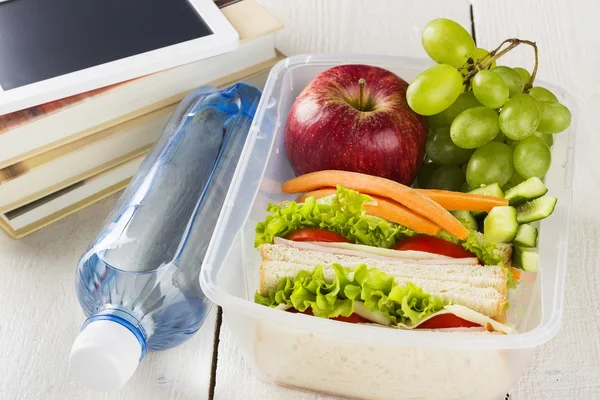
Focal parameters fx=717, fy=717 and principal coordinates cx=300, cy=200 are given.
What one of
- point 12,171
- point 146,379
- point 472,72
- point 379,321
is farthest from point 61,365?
point 472,72

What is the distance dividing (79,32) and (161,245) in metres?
0.29

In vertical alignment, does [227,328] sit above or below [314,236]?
below

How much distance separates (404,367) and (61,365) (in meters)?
0.35

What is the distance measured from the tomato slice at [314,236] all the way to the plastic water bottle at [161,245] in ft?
0.39

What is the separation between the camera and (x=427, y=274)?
668 mm

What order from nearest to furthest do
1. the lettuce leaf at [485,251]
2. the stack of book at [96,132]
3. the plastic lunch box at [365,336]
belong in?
1. the plastic lunch box at [365,336]
2. the lettuce leaf at [485,251]
3. the stack of book at [96,132]

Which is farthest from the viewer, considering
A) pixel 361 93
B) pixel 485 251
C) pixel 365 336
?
pixel 361 93

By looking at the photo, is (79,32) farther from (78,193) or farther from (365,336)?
(365,336)

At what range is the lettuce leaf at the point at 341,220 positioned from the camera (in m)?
0.72

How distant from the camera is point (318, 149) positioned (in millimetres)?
798

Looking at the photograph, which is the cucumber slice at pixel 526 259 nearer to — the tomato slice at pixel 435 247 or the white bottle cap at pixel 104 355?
the tomato slice at pixel 435 247

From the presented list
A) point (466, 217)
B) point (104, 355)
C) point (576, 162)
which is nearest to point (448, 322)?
point (466, 217)

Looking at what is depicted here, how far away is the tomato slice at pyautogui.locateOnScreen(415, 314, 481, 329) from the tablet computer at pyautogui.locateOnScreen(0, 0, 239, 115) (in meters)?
0.43

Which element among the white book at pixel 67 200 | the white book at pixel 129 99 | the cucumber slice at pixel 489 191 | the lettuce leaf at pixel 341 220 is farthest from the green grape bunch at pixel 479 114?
the white book at pixel 67 200
